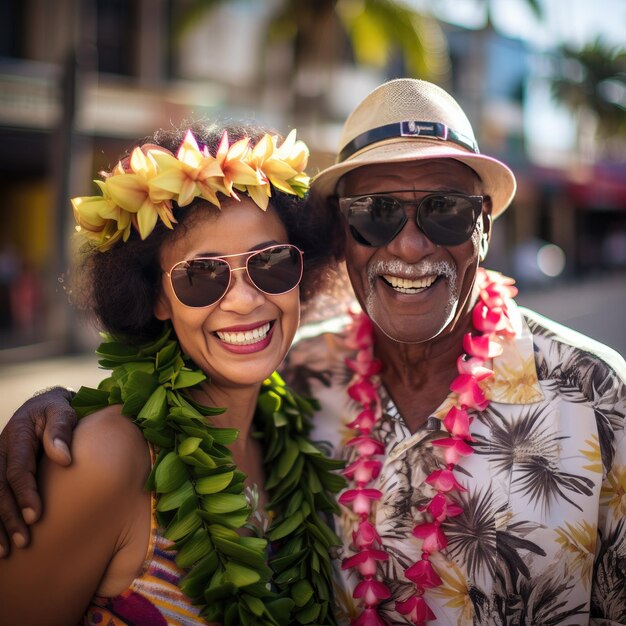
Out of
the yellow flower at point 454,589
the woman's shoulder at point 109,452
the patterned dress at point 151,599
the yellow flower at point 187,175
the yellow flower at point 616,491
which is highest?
the yellow flower at point 187,175

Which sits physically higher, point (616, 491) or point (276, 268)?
point (276, 268)

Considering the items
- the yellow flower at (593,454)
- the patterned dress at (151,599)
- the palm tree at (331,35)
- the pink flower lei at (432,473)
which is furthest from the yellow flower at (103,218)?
the palm tree at (331,35)

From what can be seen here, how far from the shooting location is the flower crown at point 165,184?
6.63 ft

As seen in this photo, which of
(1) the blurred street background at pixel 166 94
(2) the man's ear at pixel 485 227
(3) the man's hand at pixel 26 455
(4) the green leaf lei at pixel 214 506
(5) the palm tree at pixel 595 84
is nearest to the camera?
(3) the man's hand at pixel 26 455

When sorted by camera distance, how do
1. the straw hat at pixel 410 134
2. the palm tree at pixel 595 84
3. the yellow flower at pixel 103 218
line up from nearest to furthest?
the yellow flower at pixel 103 218 → the straw hat at pixel 410 134 → the palm tree at pixel 595 84

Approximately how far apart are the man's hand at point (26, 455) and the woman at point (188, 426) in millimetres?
38

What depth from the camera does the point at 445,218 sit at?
2451 mm

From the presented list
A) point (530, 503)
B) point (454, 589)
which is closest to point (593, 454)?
point (530, 503)

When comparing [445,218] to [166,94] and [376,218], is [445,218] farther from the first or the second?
[166,94]

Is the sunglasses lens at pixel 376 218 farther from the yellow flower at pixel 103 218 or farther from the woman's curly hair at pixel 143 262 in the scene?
the yellow flower at pixel 103 218

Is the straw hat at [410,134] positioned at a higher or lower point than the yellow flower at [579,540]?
higher

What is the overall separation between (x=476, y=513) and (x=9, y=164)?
14.3m

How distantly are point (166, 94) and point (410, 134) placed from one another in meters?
14.2

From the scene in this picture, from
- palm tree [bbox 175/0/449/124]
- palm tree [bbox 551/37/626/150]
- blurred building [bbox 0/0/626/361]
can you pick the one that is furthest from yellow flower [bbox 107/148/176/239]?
palm tree [bbox 551/37/626/150]
